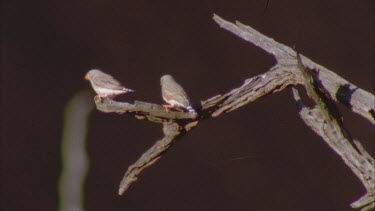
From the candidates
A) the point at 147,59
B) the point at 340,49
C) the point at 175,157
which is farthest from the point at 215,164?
the point at 340,49

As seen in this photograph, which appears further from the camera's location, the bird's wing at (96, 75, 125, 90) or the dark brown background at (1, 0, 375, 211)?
the dark brown background at (1, 0, 375, 211)

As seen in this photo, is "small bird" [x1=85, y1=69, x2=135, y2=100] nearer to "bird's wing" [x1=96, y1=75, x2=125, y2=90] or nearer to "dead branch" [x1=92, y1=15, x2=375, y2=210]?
"bird's wing" [x1=96, y1=75, x2=125, y2=90]

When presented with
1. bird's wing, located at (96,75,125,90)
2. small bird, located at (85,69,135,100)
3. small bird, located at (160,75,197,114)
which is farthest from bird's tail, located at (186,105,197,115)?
bird's wing, located at (96,75,125,90)

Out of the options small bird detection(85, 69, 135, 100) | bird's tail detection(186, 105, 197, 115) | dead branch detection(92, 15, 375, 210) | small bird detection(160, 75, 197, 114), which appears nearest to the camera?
dead branch detection(92, 15, 375, 210)

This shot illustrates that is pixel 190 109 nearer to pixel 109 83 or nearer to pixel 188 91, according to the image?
pixel 109 83

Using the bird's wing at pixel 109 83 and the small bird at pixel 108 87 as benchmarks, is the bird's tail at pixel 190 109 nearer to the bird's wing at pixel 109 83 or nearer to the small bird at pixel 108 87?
the small bird at pixel 108 87
